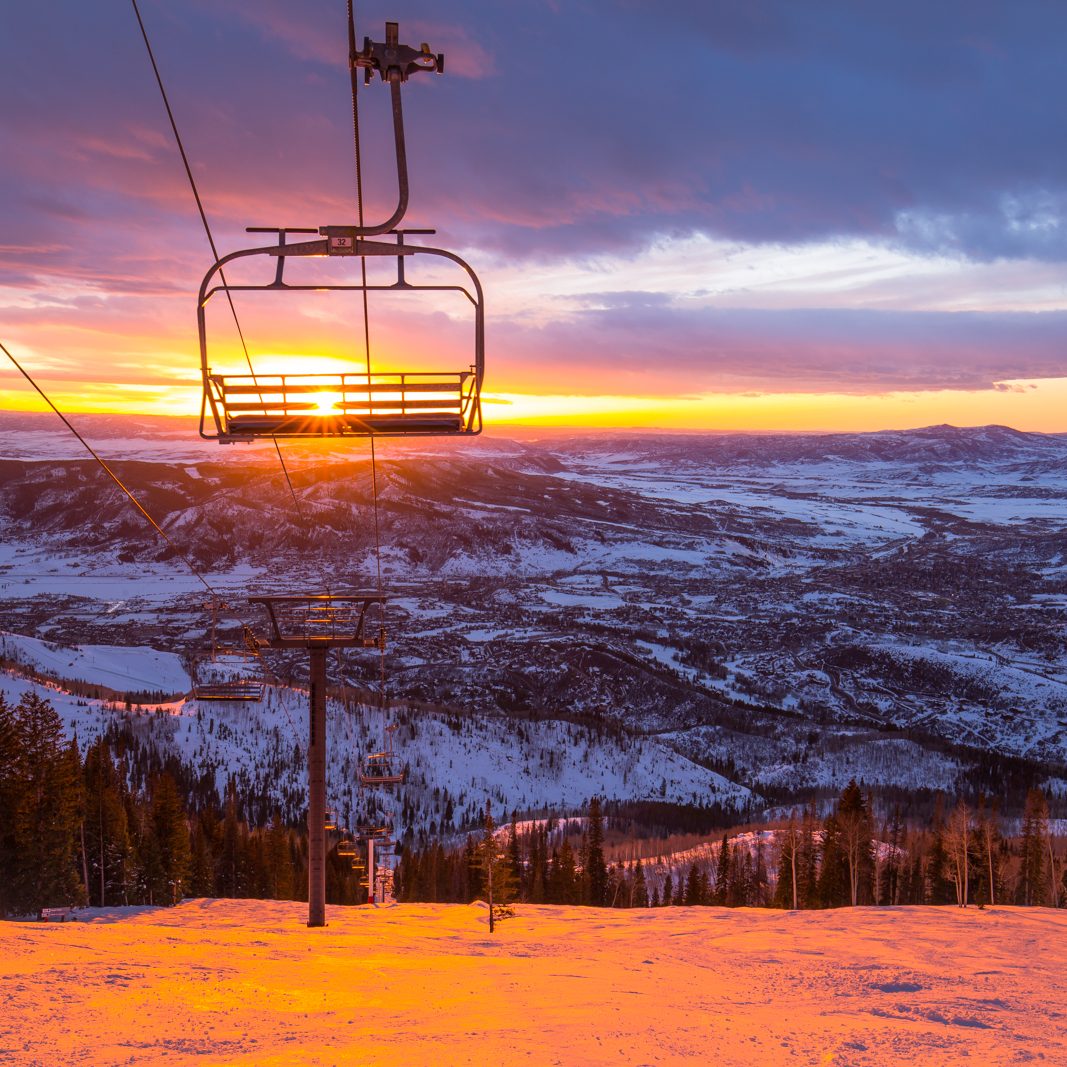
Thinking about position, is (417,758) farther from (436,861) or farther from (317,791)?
(317,791)

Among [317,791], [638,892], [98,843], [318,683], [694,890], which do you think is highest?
[318,683]

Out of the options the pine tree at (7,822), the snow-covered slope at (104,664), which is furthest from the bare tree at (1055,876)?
the snow-covered slope at (104,664)

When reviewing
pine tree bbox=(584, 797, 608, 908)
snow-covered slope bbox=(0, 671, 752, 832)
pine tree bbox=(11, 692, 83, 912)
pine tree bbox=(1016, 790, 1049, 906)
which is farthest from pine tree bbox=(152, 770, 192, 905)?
snow-covered slope bbox=(0, 671, 752, 832)

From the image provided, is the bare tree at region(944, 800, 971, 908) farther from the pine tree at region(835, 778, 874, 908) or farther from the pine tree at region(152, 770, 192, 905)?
the pine tree at region(152, 770, 192, 905)

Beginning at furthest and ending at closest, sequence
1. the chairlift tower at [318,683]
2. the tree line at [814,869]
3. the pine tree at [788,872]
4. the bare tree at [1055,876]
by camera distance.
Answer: the bare tree at [1055,876] < the pine tree at [788,872] < the tree line at [814,869] < the chairlift tower at [318,683]

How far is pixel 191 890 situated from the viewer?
45656 mm

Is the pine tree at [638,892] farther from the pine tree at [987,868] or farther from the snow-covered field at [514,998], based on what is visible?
the snow-covered field at [514,998]

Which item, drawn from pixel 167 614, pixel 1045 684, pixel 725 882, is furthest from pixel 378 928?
pixel 167 614

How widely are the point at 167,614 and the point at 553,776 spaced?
376ft

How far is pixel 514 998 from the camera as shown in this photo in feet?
43.8

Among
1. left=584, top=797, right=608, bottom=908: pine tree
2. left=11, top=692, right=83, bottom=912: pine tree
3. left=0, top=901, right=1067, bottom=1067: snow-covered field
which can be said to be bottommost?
left=584, top=797, right=608, bottom=908: pine tree

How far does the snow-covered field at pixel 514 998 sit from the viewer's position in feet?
33.1

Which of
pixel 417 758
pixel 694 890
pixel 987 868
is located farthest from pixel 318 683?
pixel 417 758

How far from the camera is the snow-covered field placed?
10086mm
